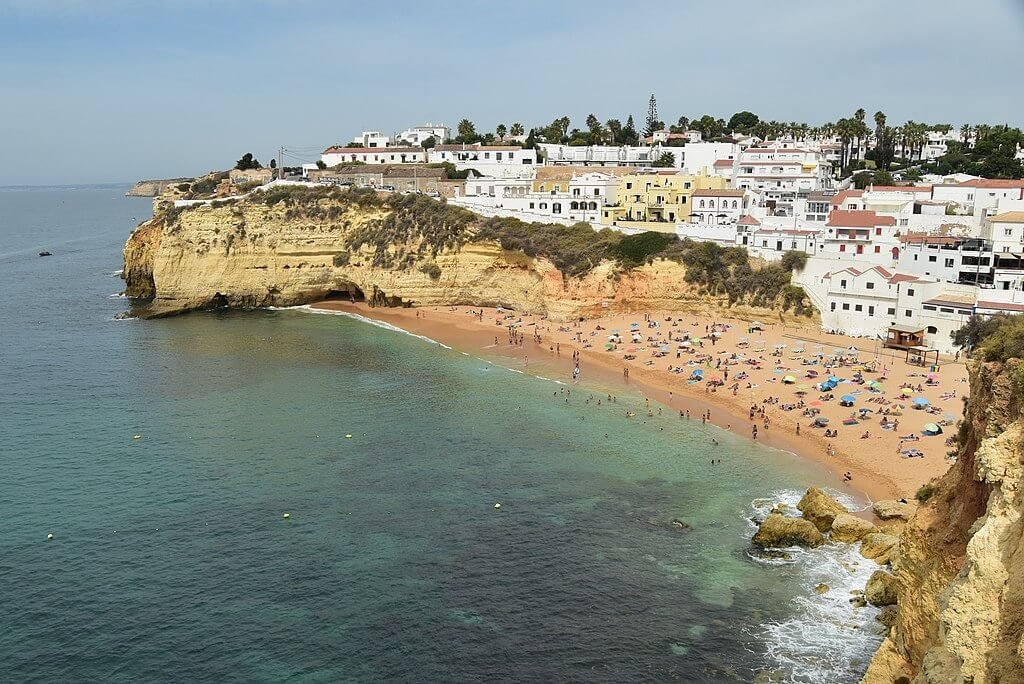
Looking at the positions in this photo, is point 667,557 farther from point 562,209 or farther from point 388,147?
point 388,147

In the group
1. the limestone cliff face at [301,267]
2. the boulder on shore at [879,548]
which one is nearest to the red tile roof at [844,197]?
the limestone cliff face at [301,267]

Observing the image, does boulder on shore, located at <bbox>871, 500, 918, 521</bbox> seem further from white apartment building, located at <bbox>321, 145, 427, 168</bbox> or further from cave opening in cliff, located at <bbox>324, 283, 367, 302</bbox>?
white apartment building, located at <bbox>321, 145, 427, 168</bbox>

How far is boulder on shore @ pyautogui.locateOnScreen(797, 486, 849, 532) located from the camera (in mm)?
28641

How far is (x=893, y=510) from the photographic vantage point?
29234 mm

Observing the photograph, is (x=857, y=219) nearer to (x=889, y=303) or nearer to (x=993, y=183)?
(x=889, y=303)

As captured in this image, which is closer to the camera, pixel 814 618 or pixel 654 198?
pixel 814 618

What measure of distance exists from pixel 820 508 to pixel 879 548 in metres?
2.77

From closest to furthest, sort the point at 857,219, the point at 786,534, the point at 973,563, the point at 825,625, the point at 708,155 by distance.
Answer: the point at 973,563 → the point at 825,625 → the point at 786,534 → the point at 857,219 → the point at 708,155

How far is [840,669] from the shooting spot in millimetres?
20969

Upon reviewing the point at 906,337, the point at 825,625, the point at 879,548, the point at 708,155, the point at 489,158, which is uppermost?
the point at 489,158

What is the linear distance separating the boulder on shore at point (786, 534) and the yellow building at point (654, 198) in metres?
48.0

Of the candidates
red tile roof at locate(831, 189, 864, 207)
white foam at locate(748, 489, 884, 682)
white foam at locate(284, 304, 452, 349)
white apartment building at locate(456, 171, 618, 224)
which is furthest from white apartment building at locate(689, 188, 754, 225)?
white foam at locate(748, 489, 884, 682)

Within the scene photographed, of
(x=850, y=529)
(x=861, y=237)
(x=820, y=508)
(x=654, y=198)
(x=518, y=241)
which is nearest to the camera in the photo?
(x=850, y=529)

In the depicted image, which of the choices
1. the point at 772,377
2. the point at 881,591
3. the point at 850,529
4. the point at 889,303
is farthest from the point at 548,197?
the point at 881,591
